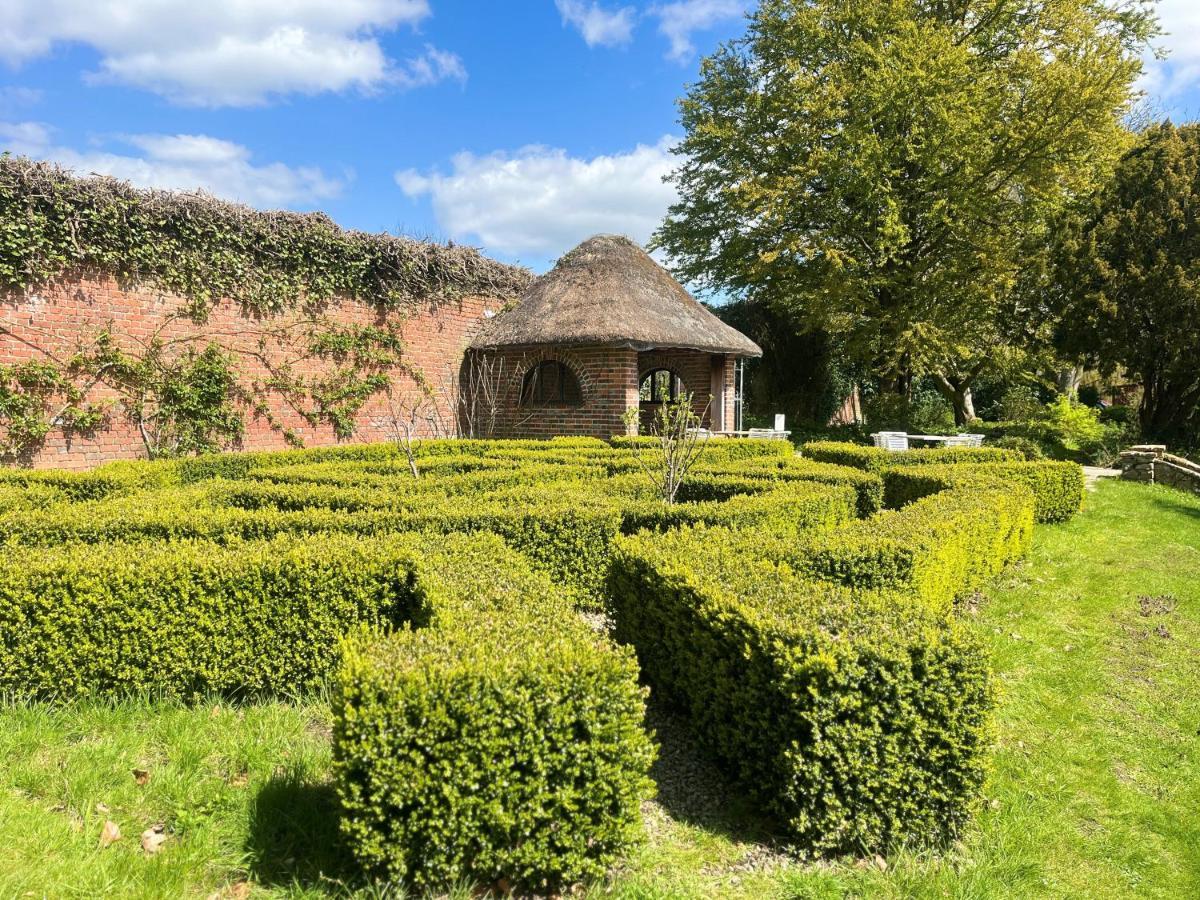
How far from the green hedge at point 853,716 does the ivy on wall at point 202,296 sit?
10.5 meters

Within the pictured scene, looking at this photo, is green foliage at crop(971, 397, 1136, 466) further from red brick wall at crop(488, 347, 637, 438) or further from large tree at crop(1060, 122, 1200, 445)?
red brick wall at crop(488, 347, 637, 438)

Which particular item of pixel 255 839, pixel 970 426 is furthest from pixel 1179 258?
pixel 255 839

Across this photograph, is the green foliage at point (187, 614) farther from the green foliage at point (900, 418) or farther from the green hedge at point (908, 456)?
the green foliage at point (900, 418)

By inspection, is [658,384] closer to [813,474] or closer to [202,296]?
[202,296]

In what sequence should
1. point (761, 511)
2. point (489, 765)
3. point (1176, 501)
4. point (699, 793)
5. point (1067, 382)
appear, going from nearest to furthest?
point (489, 765) → point (699, 793) → point (761, 511) → point (1176, 501) → point (1067, 382)

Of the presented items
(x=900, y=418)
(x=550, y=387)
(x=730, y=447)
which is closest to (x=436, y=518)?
(x=730, y=447)

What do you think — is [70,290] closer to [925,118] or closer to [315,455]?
[315,455]

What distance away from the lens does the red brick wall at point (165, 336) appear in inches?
378

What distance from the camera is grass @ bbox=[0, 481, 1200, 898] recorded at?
2721 mm

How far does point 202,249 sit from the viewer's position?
1140 cm

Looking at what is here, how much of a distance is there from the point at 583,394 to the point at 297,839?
12260 mm

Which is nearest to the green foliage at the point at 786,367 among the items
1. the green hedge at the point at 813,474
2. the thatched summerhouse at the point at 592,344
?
the thatched summerhouse at the point at 592,344

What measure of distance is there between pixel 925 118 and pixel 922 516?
16.4 meters

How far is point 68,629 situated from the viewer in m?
3.89
